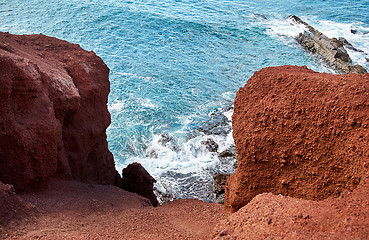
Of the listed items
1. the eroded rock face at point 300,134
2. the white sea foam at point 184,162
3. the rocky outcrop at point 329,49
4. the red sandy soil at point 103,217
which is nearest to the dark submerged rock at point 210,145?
the white sea foam at point 184,162

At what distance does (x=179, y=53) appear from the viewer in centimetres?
2553

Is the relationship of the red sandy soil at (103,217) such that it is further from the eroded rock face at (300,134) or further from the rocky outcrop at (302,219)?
the rocky outcrop at (302,219)

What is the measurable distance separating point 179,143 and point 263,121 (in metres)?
10.2

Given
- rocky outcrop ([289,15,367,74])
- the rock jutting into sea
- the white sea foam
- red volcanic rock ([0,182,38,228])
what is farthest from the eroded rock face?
rocky outcrop ([289,15,367,74])

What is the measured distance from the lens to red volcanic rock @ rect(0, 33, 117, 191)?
7.74 m

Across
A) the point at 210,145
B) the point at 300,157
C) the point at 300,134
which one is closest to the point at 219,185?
the point at 210,145

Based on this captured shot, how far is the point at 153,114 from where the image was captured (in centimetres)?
1950

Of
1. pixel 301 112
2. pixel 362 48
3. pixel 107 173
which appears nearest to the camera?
pixel 301 112

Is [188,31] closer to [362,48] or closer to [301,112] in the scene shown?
[362,48]

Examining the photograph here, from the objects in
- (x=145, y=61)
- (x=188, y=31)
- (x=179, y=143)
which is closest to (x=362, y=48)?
(x=188, y=31)

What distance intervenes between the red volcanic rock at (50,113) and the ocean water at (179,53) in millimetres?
5139

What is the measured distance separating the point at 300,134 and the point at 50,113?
5758mm

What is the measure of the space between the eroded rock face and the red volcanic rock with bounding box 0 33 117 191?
14.8 ft

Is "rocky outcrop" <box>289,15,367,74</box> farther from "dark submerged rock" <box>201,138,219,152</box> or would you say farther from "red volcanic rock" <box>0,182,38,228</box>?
"red volcanic rock" <box>0,182,38,228</box>
